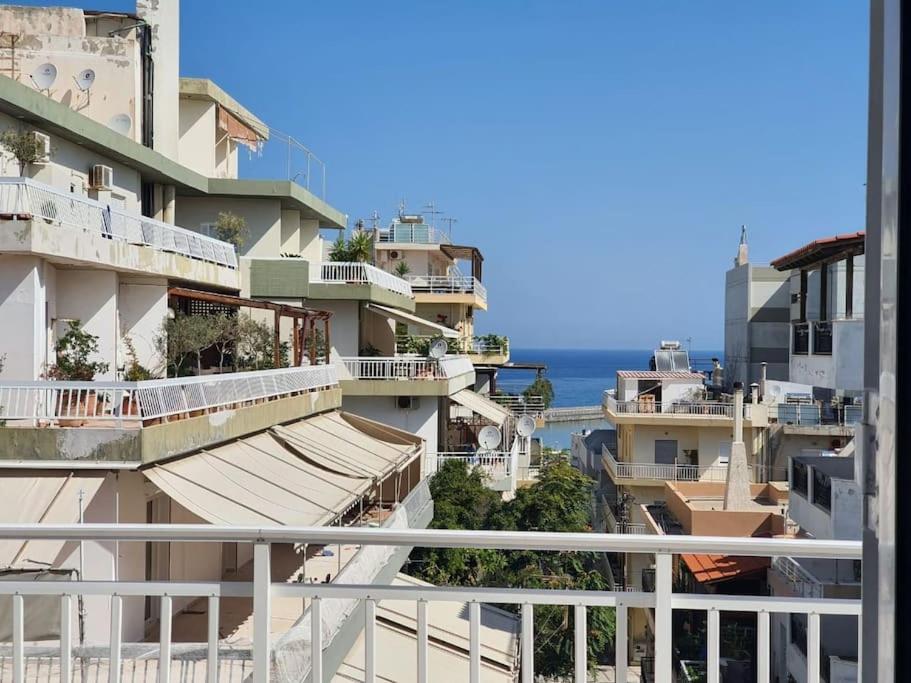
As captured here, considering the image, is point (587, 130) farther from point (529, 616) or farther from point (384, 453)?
point (529, 616)

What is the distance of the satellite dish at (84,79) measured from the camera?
18.2 m

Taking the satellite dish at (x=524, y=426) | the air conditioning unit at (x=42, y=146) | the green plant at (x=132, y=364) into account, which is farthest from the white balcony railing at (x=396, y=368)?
the air conditioning unit at (x=42, y=146)

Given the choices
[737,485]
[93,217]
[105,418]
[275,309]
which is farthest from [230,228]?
[737,485]

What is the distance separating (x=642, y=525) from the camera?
31.4m

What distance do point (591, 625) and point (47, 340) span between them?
27.7ft

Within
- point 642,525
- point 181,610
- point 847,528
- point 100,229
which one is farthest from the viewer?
point 642,525

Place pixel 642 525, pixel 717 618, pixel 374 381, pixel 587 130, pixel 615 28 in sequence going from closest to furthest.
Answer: pixel 717 618, pixel 615 28, pixel 374 381, pixel 587 130, pixel 642 525

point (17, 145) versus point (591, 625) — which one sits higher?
point (17, 145)

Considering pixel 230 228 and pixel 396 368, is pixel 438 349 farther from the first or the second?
pixel 230 228

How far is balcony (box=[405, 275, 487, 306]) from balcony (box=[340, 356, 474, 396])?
52.8 ft

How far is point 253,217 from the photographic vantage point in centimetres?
2358

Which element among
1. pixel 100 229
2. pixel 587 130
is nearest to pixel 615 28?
pixel 100 229

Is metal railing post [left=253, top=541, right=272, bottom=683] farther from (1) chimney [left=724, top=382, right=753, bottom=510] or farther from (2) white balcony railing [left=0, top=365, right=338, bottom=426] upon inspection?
(1) chimney [left=724, top=382, right=753, bottom=510]

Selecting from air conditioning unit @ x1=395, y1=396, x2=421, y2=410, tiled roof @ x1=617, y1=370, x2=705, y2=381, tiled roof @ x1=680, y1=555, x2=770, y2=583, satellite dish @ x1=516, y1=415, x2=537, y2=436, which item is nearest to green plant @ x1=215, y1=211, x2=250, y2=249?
air conditioning unit @ x1=395, y1=396, x2=421, y2=410
